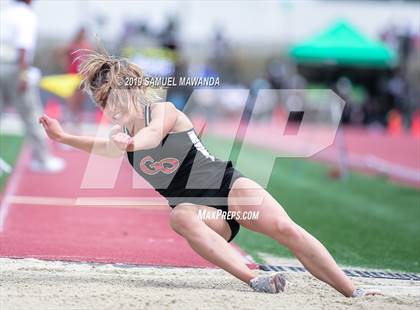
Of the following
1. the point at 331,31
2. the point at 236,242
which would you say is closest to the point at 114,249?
the point at 236,242

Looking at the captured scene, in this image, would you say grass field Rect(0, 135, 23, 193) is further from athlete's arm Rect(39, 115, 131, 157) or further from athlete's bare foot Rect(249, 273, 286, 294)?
athlete's bare foot Rect(249, 273, 286, 294)

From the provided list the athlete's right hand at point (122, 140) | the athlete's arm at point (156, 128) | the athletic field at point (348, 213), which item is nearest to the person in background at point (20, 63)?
the athletic field at point (348, 213)

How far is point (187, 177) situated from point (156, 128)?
1.40 ft

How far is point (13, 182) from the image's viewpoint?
10.1 m

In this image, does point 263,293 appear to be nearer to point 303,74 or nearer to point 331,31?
point 331,31

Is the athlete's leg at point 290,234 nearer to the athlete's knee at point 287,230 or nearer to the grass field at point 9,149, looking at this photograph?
the athlete's knee at point 287,230

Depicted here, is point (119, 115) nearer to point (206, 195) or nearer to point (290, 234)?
point (206, 195)

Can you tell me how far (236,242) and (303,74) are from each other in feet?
66.2

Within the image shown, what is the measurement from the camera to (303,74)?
2714 centimetres

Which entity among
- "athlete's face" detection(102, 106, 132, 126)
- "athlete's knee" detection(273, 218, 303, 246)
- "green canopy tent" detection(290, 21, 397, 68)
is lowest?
"green canopy tent" detection(290, 21, 397, 68)

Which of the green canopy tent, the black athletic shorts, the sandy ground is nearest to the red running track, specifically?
the sandy ground

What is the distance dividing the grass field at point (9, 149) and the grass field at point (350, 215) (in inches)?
137

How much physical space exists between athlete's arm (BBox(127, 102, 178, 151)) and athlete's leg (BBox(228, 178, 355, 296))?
578 millimetres

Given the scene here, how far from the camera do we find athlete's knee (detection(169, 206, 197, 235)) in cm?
502
